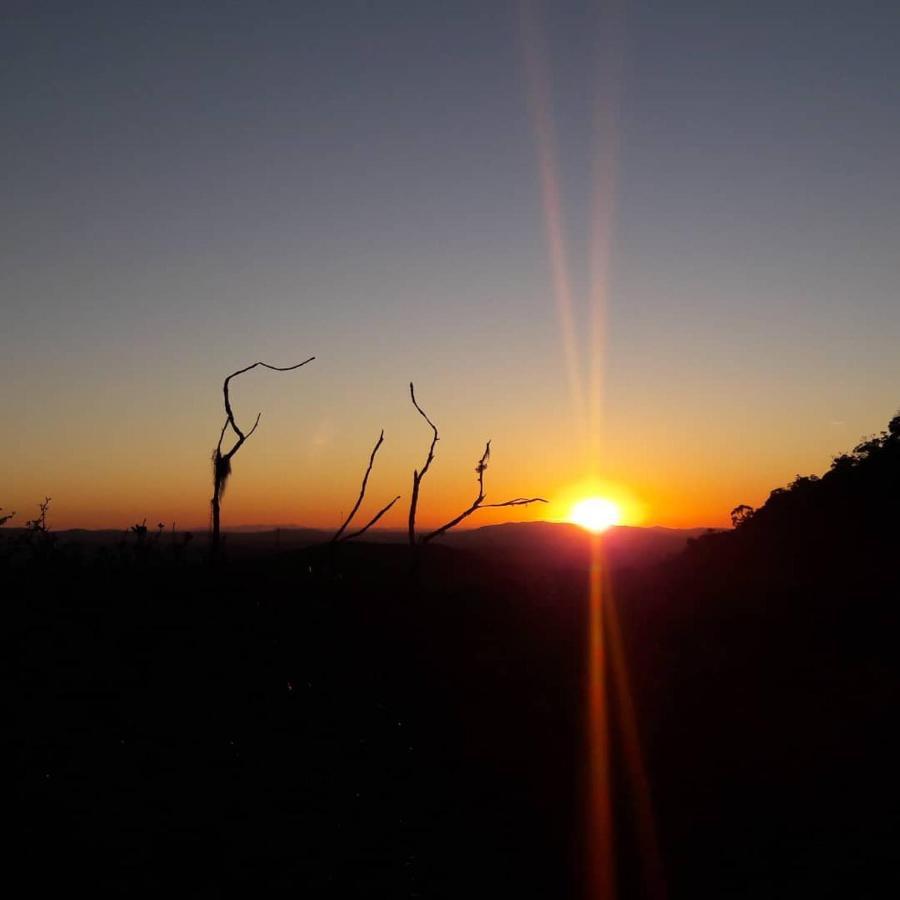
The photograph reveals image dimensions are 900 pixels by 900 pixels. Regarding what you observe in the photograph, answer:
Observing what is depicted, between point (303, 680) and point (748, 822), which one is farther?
point (748, 822)

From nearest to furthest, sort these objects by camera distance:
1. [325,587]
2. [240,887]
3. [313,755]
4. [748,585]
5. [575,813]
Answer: [240,887], [313,755], [325,587], [575,813], [748,585]

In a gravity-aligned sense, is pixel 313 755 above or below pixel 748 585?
below

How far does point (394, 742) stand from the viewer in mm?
9789

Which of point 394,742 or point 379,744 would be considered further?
point 394,742

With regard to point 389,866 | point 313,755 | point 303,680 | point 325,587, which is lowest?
point 389,866

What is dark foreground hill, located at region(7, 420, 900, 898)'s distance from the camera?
7676 millimetres

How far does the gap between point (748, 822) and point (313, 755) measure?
6.78 meters

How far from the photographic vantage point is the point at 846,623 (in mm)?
20406

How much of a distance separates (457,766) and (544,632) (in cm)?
342

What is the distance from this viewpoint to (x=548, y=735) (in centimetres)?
1283

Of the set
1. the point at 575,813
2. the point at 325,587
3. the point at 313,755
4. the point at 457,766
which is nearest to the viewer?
the point at 313,755

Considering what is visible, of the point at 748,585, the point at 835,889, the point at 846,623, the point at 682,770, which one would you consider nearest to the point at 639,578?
the point at 748,585

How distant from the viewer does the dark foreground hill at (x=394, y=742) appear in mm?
7676

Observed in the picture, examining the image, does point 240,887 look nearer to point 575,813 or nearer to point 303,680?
point 303,680
